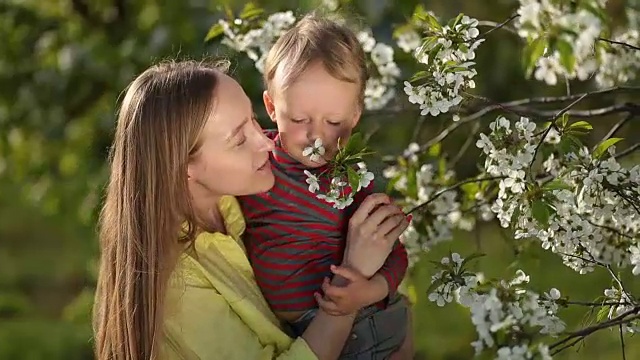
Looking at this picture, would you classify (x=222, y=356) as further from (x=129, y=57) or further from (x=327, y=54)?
(x=129, y=57)

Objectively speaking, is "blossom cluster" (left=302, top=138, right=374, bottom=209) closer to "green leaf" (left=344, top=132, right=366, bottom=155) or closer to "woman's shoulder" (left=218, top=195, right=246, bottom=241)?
"green leaf" (left=344, top=132, right=366, bottom=155)

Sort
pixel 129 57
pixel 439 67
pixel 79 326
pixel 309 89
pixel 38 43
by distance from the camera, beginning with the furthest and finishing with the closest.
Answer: pixel 79 326
pixel 38 43
pixel 129 57
pixel 309 89
pixel 439 67


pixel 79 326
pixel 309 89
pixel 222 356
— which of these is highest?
pixel 309 89

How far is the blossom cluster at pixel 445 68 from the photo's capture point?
5.24 feet

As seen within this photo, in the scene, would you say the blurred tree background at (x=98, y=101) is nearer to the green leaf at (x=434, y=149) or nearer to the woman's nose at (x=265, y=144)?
the green leaf at (x=434, y=149)

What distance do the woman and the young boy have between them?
4 cm

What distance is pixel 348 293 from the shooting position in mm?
1736

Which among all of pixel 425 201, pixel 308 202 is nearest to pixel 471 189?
pixel 425 201

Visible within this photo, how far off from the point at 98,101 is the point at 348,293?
2.28 m

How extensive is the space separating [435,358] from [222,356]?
2477mm

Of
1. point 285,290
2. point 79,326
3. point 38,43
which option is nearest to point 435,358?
point 79,326

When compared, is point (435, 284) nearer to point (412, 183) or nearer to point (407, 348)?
point (407, 348)

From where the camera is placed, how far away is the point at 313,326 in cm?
176

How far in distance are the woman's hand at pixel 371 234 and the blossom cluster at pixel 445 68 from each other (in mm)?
223
